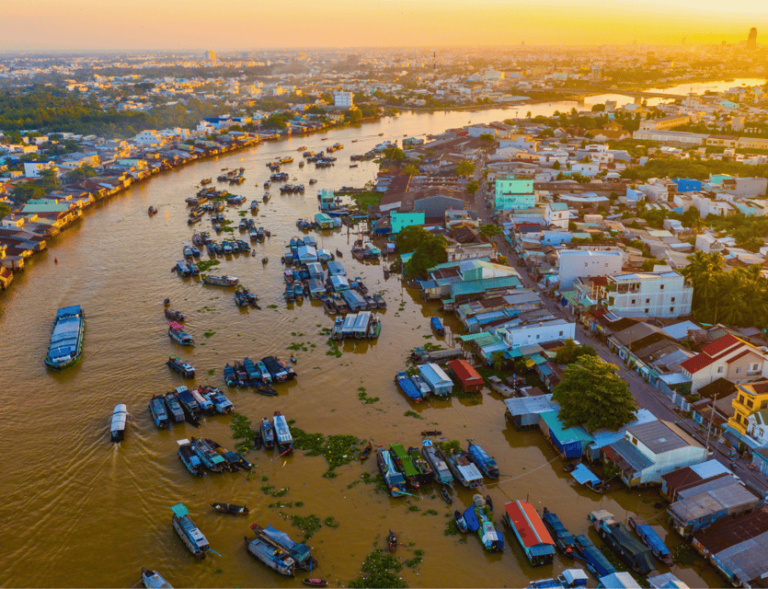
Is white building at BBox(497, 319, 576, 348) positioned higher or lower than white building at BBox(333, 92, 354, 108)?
lower

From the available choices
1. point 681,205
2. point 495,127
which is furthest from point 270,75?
point 681,205

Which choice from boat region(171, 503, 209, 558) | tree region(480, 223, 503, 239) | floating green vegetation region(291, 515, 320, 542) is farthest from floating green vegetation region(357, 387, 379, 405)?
tree region(480, 223, 503, 239)

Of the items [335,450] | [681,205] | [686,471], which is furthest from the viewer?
[681,205]

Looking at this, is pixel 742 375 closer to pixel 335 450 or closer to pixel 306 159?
pixel 335 450

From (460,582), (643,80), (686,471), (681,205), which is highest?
(643,80)

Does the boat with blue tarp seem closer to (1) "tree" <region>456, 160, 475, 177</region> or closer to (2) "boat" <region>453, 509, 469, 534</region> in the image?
(2) "boat" <region>453, 509, 469, 534</region>

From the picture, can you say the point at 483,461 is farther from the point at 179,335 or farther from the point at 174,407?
the point at 179,335
